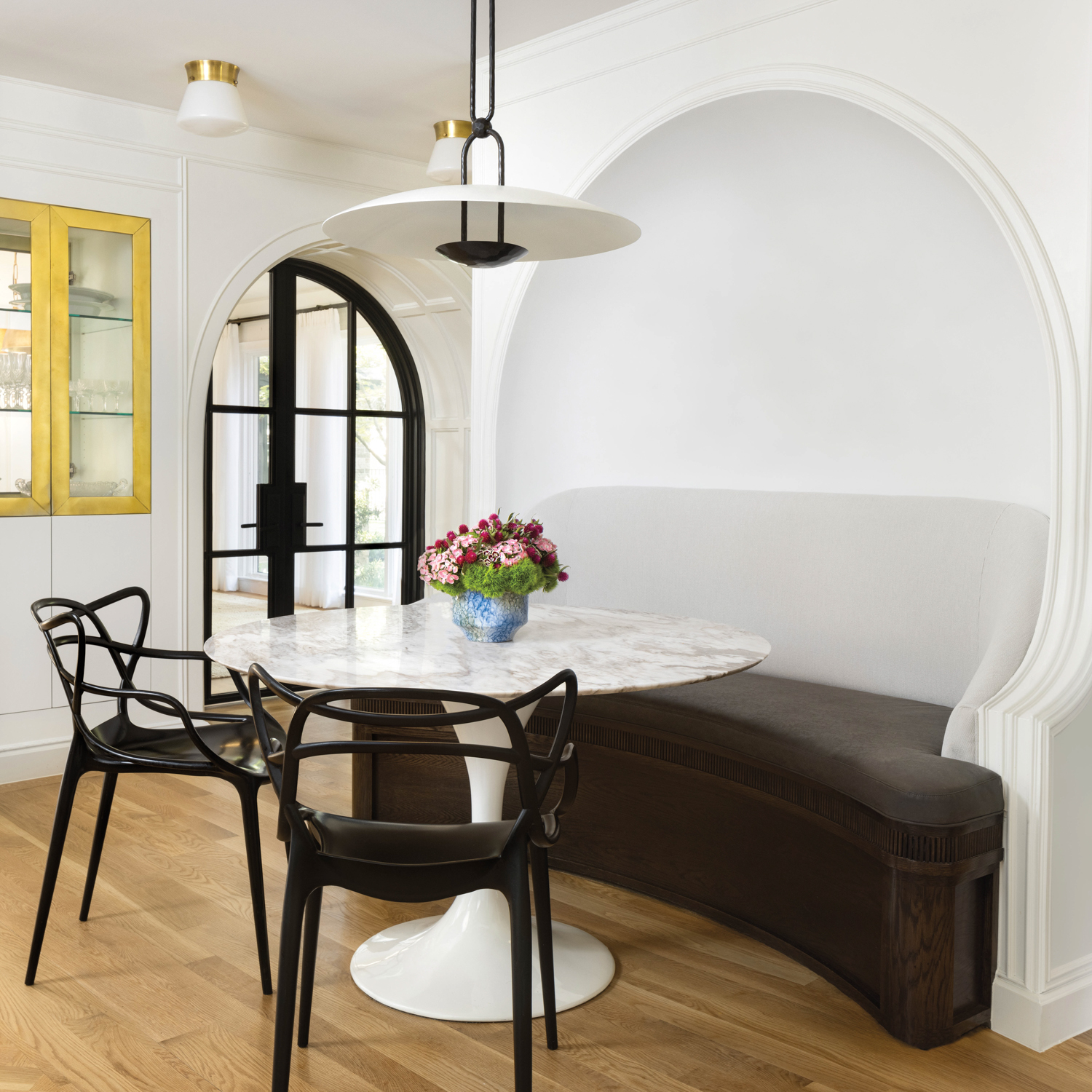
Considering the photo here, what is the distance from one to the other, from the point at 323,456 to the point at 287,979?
4107 millimetres

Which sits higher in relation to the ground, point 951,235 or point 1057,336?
point 951,235

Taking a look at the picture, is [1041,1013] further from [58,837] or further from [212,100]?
[212,100]

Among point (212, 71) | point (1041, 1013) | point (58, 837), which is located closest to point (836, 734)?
point (1041, 1013)

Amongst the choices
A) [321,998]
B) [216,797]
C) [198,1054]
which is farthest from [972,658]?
[216,797]

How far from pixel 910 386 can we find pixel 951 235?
0.44m

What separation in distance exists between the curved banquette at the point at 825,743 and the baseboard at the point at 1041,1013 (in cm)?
4

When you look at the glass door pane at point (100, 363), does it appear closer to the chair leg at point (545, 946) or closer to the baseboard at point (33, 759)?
the baseboard at point (33, 759)

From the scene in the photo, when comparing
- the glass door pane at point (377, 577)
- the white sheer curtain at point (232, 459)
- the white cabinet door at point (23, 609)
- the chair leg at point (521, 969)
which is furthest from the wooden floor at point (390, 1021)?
the glass door pane at point (377, 577)

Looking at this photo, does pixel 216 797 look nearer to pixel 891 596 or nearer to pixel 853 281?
pixel 891 596

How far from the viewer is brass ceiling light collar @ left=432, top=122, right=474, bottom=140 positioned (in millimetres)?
4129

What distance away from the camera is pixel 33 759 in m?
4.10

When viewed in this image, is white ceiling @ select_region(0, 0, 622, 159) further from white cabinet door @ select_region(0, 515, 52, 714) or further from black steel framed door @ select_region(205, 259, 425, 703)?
white cabinet door @ select_region(0, 515, 52, 714)

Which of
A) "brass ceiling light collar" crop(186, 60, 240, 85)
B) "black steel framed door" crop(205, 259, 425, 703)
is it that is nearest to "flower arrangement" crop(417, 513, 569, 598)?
"brass ceiling light collar" crop(186, 60, 240, 85)

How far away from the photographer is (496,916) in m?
2.49
